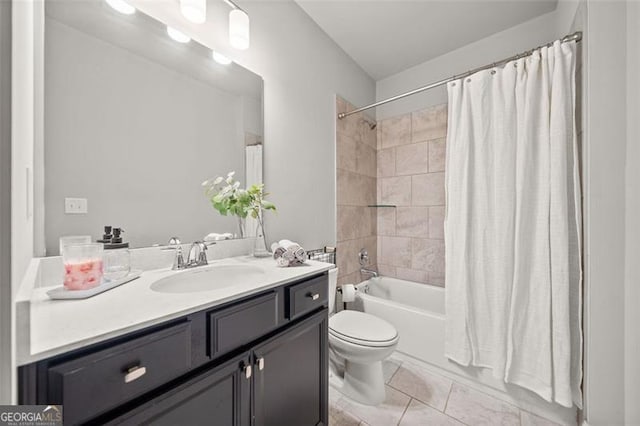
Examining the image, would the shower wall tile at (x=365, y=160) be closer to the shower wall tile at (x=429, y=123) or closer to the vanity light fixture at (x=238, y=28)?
the shower wall tile at (x=429, y=123)

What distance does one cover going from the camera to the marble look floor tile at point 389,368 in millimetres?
1758

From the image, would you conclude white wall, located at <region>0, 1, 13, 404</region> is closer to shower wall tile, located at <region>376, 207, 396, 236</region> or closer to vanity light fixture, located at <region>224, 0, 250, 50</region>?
vanity light fixture, located at <region>224, 0, 250, 50</region>

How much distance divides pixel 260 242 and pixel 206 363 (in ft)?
2.39

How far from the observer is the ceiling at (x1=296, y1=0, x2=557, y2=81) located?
5.82ft

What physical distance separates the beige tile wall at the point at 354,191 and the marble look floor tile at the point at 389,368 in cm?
69

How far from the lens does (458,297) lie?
169 centimetres

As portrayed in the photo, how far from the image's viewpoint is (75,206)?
895 millimetres

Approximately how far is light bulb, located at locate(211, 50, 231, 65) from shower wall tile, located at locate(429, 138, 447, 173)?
6.18 feet

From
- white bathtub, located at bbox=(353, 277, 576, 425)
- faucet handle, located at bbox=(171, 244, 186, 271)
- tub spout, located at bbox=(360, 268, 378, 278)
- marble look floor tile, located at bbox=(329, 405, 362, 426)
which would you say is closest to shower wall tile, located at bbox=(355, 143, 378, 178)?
tub spout, located at bbox=(360, 268, 378, 278)

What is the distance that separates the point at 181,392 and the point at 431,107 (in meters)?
2.70

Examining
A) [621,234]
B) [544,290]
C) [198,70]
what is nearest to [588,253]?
[621,234]

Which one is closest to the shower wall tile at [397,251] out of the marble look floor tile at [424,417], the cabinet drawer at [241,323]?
the marble look floor tile at [424,417]

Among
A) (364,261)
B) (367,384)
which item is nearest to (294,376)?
(367,384)

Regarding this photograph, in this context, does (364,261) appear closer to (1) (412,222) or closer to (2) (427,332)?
(1) (412,222)
